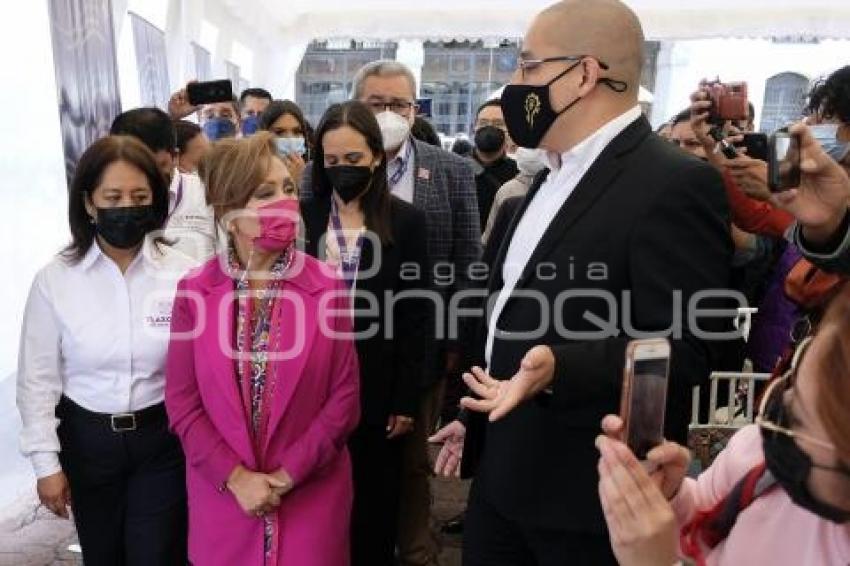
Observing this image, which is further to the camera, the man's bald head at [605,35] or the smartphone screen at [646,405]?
the man's bald head at [605,35]

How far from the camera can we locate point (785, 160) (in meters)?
1.18

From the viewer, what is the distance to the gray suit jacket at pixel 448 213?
8.41 ft

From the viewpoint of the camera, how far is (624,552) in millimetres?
823

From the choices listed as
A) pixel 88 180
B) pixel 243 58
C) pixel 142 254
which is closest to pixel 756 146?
pixel 142 254

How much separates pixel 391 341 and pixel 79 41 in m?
2.49

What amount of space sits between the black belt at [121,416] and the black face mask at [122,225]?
1.49ft

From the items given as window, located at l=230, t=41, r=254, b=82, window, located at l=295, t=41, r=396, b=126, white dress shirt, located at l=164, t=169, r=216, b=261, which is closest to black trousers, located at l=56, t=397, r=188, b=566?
white dress shirt, located at l=164, t=169, r=216, b=261

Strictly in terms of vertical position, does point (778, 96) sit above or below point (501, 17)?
below

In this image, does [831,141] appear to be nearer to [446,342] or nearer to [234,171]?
[446,342]

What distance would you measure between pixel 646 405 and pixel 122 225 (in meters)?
1.49

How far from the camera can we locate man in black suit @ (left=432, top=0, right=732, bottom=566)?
1188 millimetres

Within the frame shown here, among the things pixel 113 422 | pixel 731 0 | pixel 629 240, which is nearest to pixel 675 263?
pixel 629 240

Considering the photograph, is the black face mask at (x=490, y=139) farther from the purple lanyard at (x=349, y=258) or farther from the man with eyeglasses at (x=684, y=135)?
the purple lanyard at (x=349, y=258)

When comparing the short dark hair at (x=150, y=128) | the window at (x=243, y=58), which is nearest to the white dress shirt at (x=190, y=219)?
the short dark hair at (x=150, y=128)
